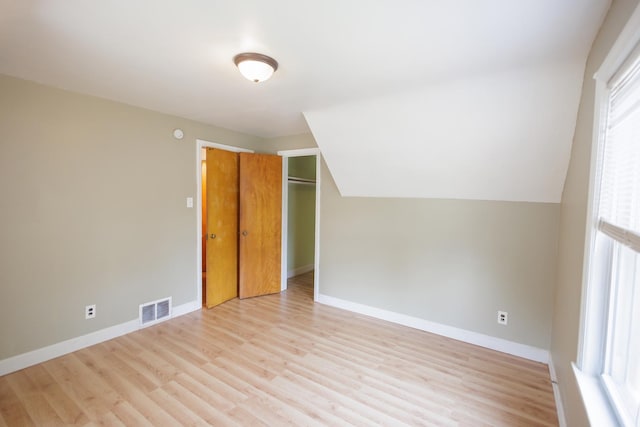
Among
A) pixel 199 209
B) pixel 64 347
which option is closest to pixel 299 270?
pixel 199 209

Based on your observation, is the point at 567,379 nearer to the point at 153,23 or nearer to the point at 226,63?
the point at 226,63

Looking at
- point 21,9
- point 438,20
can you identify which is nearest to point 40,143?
point 21,9

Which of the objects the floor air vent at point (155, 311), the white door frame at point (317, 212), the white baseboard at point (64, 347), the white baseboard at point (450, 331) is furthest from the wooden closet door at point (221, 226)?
the white baseboard at point (450, 331)

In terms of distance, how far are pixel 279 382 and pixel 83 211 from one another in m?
2.31

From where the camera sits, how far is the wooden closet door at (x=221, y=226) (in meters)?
3.56

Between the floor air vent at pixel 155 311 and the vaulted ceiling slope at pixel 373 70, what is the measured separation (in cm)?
211

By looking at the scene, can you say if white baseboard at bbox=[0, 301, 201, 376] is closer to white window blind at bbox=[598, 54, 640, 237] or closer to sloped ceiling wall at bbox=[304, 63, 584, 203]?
sloped ceiling wall at bbox=[304, 63, 584, 203]

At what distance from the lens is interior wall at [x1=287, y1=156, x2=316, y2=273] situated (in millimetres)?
4867

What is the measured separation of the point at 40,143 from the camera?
7.66 ft

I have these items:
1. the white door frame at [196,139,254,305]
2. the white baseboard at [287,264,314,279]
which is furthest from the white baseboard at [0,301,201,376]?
the white baseboard at [287,264,314,279]

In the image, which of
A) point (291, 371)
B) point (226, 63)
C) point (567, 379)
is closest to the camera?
point (567, 379)

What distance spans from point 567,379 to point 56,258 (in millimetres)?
3841

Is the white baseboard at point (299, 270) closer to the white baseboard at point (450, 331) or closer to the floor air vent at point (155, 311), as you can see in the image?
the white baseboard at point (450, 331)

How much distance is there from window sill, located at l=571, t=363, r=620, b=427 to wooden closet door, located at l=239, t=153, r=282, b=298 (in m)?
3.37
